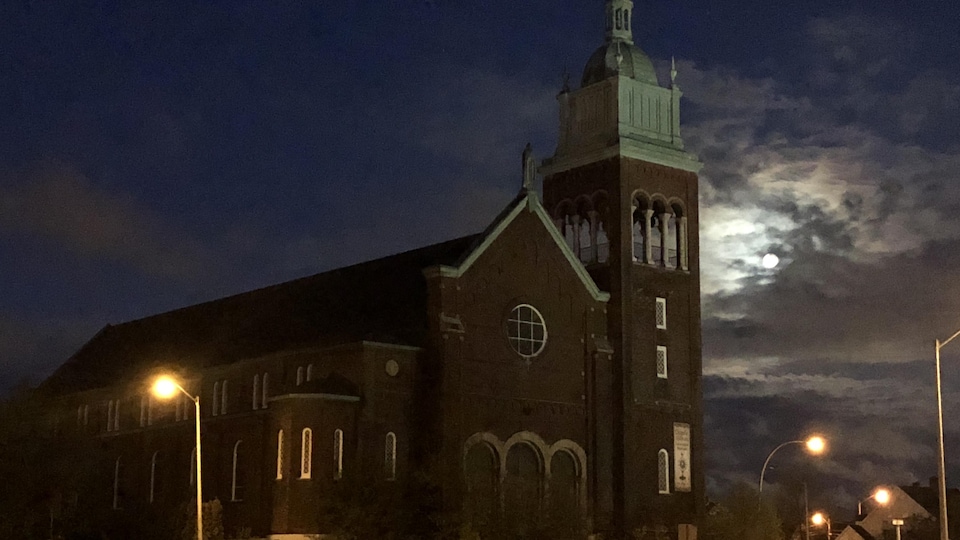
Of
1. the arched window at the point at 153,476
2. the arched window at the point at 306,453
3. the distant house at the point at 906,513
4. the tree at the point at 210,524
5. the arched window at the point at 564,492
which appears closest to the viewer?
the arched window at the point at 564,492

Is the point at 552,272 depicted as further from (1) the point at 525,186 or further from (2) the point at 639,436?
(2) the point at 639,436

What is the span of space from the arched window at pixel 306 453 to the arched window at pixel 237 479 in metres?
9.02

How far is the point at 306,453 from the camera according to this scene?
207 ft

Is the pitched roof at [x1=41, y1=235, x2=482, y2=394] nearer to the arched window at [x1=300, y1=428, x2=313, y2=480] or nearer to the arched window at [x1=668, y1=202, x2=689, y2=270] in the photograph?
the arched window at [x1=300, y1=428, x2=313, y2=480]

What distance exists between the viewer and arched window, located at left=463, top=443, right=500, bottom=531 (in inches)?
2388

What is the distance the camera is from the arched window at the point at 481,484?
199 feet

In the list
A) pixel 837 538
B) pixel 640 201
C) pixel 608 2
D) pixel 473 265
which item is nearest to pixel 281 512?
pixel 473 265

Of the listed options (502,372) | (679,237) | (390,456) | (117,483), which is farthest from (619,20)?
(117,483)

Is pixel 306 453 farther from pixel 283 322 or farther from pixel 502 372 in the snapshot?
pixel 283 322

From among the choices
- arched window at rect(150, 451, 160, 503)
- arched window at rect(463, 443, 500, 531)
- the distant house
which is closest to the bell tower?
arched window at rect(463, 443, 500, 531)

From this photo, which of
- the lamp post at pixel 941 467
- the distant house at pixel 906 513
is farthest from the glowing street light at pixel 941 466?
the distant house at pixel 906 513

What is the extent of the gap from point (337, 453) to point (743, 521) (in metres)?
19.6

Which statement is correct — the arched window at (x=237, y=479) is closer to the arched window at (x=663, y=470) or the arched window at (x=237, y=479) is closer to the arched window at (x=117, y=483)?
the arched window at (x=117, y=483)

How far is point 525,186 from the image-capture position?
228ft
